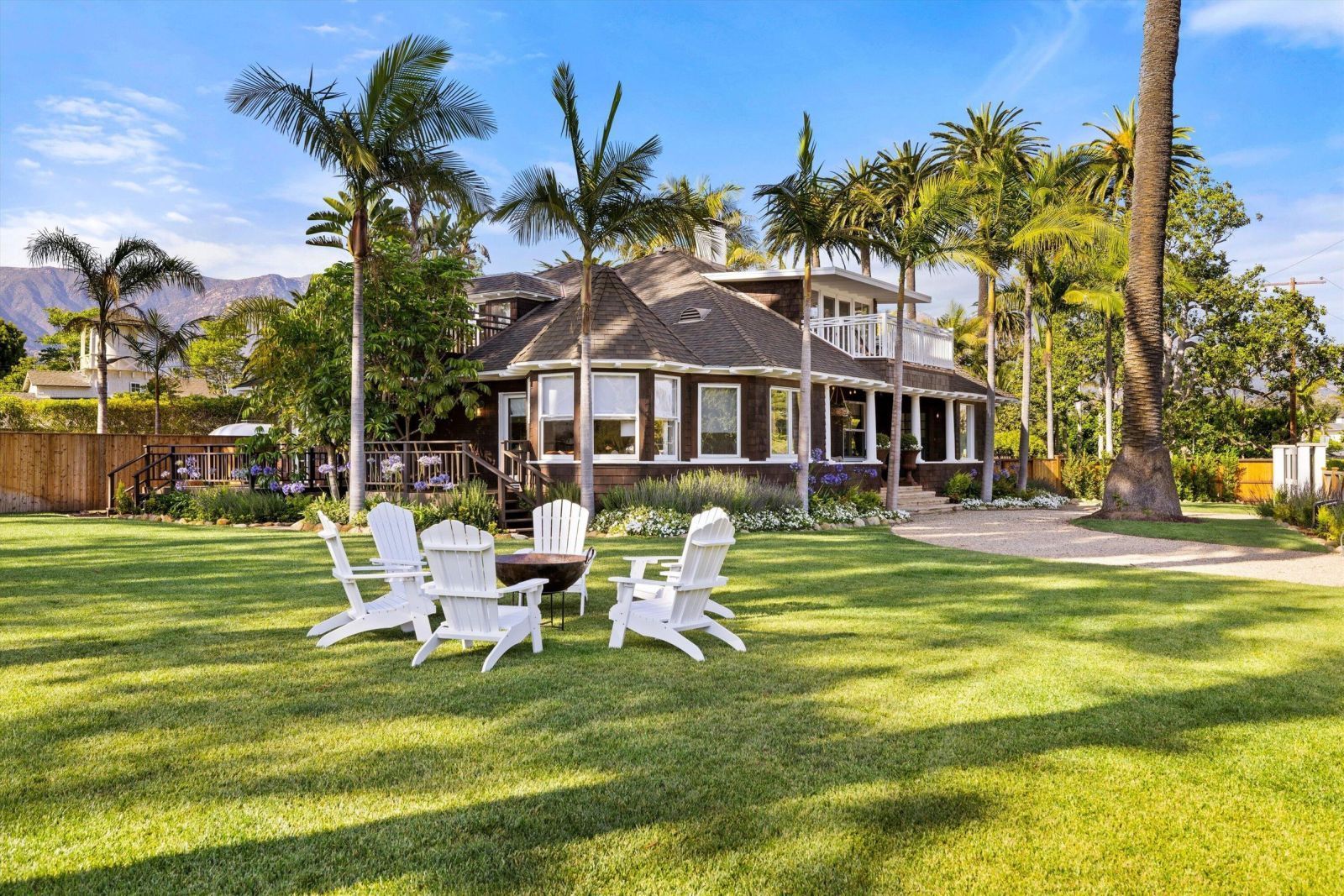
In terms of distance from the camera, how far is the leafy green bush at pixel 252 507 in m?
17.7

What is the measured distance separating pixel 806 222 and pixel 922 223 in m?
2.96

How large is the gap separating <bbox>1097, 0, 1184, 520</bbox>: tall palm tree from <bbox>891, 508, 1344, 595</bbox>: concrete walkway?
1.66m

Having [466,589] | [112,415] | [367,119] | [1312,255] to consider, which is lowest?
[466,589]

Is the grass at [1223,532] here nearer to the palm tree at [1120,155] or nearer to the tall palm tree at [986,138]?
the tall palm tree at [986,138]

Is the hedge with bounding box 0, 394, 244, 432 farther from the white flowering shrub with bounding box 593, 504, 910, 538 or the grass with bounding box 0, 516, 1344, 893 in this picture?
the grass with bounding box 0, 516, 1344, 893

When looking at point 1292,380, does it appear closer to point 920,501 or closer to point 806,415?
point 920,501

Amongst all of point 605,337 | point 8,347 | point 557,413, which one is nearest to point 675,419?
point 605,337

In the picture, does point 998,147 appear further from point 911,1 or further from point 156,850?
point 156,850

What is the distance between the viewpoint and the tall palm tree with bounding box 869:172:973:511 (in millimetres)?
18141

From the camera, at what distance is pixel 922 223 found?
18297 millimetres

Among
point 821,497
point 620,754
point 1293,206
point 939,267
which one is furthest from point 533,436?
point 1293,206

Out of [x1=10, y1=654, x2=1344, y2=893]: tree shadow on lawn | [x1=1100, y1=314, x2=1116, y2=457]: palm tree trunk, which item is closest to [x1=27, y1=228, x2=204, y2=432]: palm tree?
[x1=10, y1=654, x2=1344, y2=893]: tree shadow on lawn

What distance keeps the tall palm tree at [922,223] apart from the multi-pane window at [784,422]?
2302 mm

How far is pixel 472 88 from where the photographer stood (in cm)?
1520
